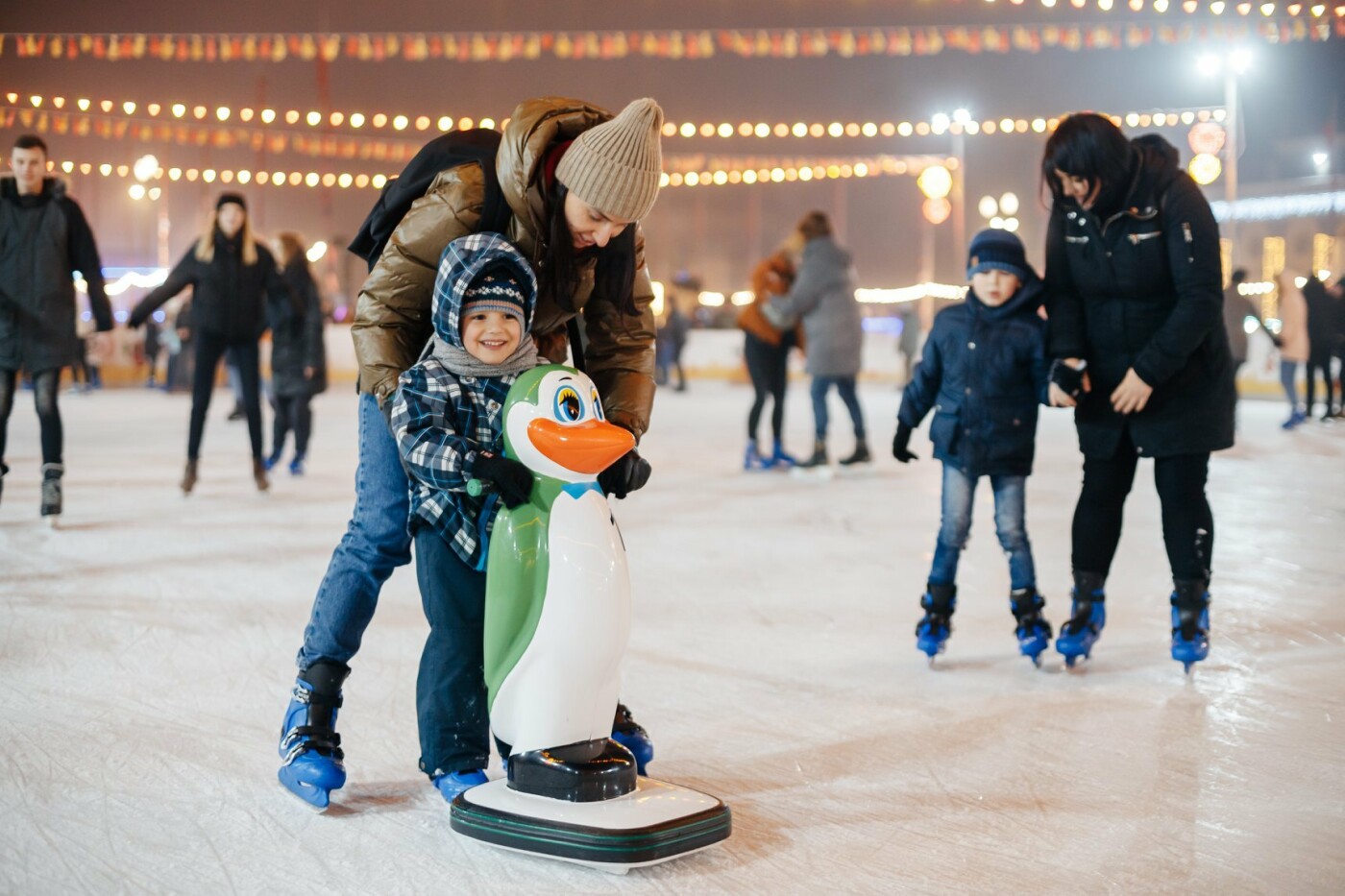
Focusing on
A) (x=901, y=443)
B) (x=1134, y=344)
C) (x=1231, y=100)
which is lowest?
(x=901, y=443)

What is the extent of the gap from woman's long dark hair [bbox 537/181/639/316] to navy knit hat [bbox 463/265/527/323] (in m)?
0.08

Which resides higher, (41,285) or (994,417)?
(41,285)

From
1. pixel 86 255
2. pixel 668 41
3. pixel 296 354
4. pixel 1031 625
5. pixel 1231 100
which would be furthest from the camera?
pixel 1231 100

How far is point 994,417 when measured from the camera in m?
3.04

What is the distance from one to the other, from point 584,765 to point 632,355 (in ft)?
2.32

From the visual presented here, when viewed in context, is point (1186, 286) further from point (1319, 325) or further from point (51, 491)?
point (1319, 325)

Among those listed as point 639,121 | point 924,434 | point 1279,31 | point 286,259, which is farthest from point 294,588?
point 1279,31

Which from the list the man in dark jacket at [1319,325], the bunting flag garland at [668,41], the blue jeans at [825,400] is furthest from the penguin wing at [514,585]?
the bunting flag garland at [668,41]

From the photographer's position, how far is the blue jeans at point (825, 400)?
695 centimetres

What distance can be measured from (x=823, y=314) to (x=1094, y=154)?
432 centimetres

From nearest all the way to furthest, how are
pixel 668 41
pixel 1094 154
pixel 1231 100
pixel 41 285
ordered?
pixel 1094 154, pixel 41 285, pixel 668 41, pixel 1231 100

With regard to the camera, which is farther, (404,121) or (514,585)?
(404,121)

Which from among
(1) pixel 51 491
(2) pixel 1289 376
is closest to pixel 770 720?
(1) pixel 51 491

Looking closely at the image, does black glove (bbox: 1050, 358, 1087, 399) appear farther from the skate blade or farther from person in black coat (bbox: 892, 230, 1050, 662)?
the skate blade
